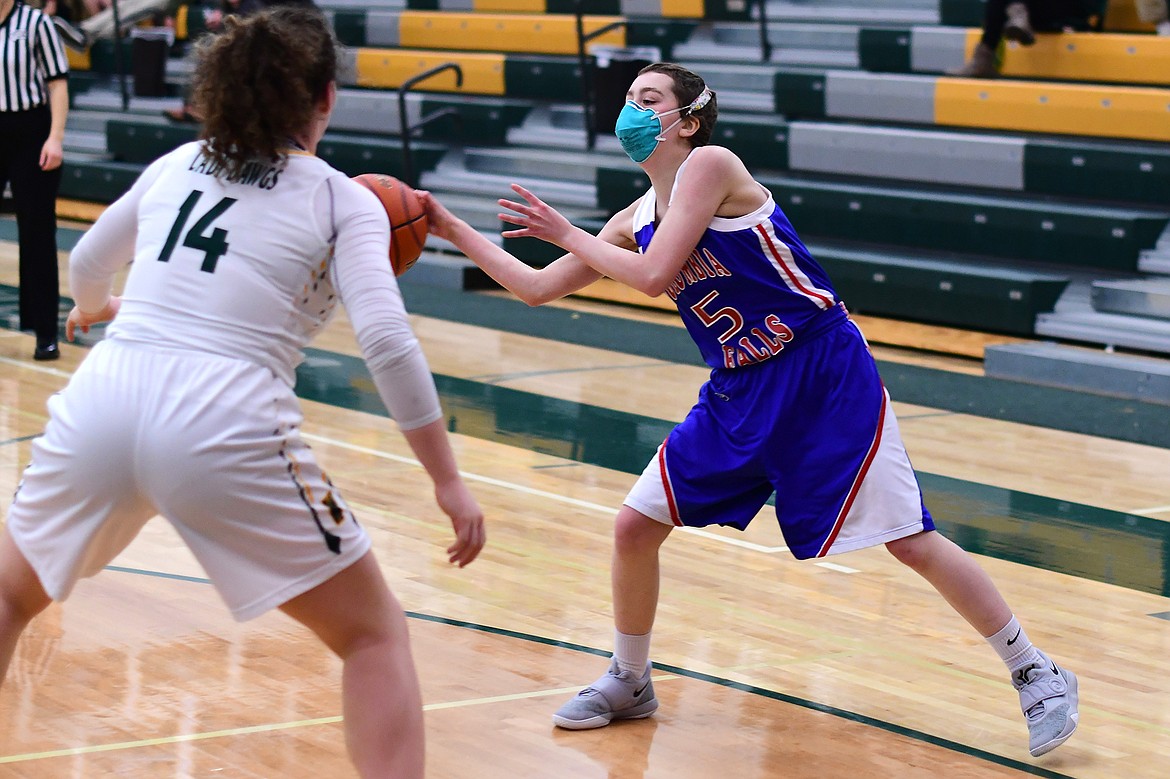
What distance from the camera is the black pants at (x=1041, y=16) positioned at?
8.76m

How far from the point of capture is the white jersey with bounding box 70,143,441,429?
2.18 m

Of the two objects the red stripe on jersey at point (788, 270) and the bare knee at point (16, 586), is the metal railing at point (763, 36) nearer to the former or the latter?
the red stripe on jersey at point (788, 270)

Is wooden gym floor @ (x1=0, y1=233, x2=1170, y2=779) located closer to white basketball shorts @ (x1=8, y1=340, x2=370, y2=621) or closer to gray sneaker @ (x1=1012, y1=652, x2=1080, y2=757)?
gray sneaker @ (x1=1012, y1=652, x2=1080, y2=757)

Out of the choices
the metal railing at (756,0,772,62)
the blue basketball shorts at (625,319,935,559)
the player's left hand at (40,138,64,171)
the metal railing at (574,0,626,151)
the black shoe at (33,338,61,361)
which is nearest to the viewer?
the blue basketball shorts at (625,319,935,559)

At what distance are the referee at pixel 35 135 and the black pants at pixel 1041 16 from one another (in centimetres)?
483

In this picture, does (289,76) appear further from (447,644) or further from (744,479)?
(447,644)

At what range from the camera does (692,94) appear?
316 cm

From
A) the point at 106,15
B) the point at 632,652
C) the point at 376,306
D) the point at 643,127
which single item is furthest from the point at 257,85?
the point at 106,15

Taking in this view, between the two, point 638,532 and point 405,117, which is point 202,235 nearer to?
point 638,532

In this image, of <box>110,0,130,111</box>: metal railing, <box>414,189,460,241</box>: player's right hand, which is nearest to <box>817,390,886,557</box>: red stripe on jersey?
<box>414,189,460,241</box>: player's right hand

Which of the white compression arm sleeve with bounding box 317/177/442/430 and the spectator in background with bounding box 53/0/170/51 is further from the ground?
the white compression arm sleeve with bounding box 317/177/442/430

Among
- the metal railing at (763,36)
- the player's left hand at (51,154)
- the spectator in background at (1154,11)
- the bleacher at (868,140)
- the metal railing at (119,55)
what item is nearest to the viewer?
the player's left hand at (51,154)

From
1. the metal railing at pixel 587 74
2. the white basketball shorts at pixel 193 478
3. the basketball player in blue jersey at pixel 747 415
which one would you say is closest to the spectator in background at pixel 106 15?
the metal railing at pixel 587 74

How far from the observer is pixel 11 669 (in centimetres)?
329
